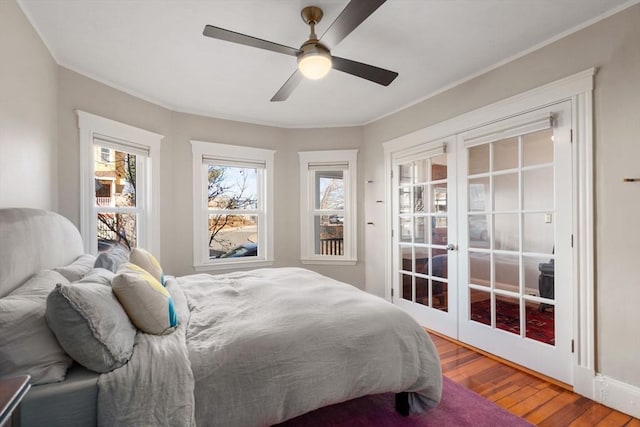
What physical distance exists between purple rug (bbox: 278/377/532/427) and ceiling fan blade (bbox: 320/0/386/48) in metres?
2.26

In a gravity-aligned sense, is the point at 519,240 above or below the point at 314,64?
below

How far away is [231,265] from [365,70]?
9.67 feet

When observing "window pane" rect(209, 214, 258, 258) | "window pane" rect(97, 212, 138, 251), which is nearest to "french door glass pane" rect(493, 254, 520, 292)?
"window pane" rect(209, 214, 258, 258)

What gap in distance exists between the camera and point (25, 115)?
6.70ft

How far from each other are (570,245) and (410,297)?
1.78 meters

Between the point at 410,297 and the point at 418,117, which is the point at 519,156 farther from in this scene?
the point at 410,297

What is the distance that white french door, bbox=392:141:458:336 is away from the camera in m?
3.15

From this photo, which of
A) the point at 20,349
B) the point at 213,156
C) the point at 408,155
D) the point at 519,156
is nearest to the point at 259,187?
the point at 213,156

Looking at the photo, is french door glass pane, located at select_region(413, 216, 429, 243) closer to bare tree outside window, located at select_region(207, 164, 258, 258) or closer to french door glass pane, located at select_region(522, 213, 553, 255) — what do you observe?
french door glass pane, located at select_region(522, 213, 553, 255)

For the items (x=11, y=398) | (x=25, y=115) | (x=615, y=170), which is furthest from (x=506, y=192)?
(x=25, y=115)

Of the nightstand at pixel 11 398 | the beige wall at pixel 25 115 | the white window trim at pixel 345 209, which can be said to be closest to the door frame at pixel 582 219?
the white window trim at pixel 345 209

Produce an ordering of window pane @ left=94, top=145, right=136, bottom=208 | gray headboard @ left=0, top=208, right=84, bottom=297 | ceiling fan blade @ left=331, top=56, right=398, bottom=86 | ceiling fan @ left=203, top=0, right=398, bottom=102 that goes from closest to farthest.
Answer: gray headboard @ left=0, top=208, right=84, bottom=297
ceiling fan @ left=203, top=0, right=398, bottom=102
ceiling fan blade @ left=331, top=56, right=398, bottom=86
window pane @ left=94, top=145, right=136, bottom=208

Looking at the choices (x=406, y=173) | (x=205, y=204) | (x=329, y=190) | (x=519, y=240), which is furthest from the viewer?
(x=329, y=190)

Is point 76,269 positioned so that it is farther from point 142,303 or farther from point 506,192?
point 506,192
